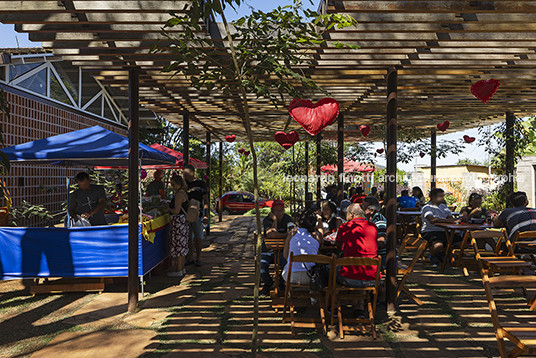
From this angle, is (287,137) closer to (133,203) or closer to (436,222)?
(436,222)

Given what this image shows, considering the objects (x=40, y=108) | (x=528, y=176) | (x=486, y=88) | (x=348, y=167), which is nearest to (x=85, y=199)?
(x=486, y=88)

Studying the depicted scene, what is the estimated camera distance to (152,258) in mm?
5070

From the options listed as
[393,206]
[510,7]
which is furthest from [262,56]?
[393,206]

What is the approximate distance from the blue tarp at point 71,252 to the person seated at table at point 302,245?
2.12m

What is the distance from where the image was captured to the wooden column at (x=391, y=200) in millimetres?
4133

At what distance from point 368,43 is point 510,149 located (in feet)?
24.2

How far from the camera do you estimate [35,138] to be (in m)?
9.73

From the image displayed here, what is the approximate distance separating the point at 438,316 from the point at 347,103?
191 inches

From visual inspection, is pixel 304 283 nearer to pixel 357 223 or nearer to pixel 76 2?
pixel 357 223

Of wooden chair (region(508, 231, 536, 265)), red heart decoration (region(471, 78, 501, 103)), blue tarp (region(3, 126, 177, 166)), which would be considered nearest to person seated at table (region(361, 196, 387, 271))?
wooden chair (region(508, 231, 536, 265))

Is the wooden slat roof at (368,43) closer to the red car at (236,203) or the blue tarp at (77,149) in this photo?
the blue tarp at (77,149)

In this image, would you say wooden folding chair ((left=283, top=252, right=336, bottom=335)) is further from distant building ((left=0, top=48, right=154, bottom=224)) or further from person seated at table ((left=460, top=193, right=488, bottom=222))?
distant building ((left=0, top=48, right=154, bottom=224))

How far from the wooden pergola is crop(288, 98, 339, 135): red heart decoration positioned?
6.6 inches

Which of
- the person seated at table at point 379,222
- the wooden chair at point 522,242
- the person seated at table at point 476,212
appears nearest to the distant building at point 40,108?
the person seated at table at point 379,222
